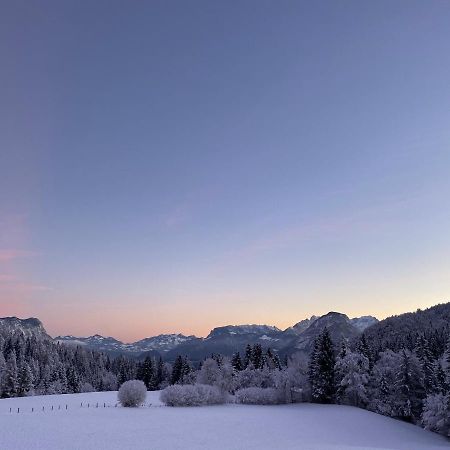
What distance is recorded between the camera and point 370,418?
64.5m

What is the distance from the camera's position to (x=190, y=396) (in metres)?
77.8

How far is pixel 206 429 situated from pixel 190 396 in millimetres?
25701

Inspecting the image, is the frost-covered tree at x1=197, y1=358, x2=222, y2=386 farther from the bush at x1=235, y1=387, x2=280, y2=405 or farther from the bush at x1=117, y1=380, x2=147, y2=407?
the bush at x1=117, y1=380, x2=147, y2=407

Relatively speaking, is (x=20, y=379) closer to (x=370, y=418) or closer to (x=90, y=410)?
(x=90, y=410)

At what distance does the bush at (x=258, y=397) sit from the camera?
84000mm

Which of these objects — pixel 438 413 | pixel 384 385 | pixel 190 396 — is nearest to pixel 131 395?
pixel 190 396

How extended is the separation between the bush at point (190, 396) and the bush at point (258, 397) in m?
6.63

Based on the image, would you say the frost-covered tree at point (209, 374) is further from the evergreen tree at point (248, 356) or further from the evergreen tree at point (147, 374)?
the evergreen tree at point (147, 374)

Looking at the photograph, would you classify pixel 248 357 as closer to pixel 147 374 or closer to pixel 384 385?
pixel 147 374

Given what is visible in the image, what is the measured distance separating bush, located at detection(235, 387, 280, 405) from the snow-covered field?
30.5ft

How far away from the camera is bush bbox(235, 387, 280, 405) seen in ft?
276

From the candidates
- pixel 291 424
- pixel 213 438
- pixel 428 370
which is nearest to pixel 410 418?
pixel 428 370

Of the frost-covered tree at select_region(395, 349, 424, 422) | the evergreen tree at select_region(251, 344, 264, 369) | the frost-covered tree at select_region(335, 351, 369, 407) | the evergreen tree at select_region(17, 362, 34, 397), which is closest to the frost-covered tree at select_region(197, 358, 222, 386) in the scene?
the evergreen tree at select_region(251, 344, 264, 369)

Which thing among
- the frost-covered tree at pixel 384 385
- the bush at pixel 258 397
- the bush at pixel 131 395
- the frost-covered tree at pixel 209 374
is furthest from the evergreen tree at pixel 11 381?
the frost-covered tree at pixel 384 385
